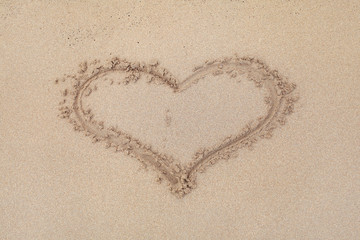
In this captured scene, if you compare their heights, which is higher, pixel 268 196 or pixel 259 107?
pixel 259 107

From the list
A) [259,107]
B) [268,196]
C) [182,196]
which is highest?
[259,107]

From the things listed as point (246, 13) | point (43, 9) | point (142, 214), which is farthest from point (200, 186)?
point (43, 9)

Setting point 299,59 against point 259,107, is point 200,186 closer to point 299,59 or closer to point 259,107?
point 259,107

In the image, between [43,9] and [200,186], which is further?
[43,9]

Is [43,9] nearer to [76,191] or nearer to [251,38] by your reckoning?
[76,191]
